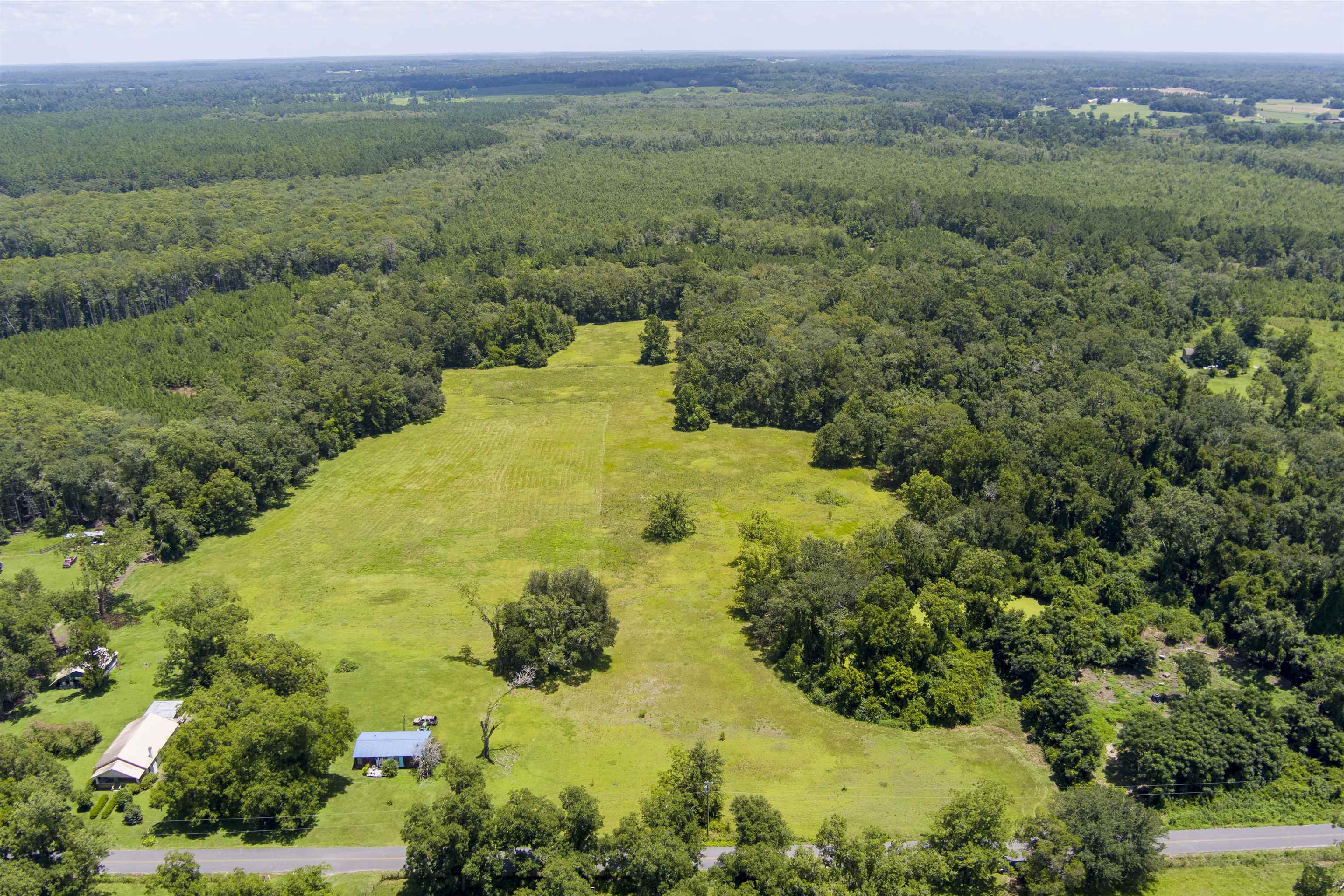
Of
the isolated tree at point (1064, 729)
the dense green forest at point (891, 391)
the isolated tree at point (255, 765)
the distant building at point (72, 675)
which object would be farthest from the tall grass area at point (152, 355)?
the isolated tree at point (1064, 729)

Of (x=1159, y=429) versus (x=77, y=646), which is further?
(x=1159, y=429)

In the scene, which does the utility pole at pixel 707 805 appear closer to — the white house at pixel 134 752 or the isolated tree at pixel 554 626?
the isolated tree at pixel 554 626

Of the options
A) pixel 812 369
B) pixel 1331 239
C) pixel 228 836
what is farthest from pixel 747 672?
pixel 1331 239

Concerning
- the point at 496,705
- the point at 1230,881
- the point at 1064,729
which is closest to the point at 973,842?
the point at 1230,881

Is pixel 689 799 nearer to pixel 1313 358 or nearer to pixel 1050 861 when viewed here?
pixel 1050 861

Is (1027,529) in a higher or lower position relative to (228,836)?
higher

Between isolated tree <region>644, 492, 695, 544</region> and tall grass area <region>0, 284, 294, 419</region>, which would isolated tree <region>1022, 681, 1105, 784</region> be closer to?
isolated tree <region>644, 492, 695, 544</region>

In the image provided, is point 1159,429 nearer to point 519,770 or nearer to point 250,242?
point 519,770
